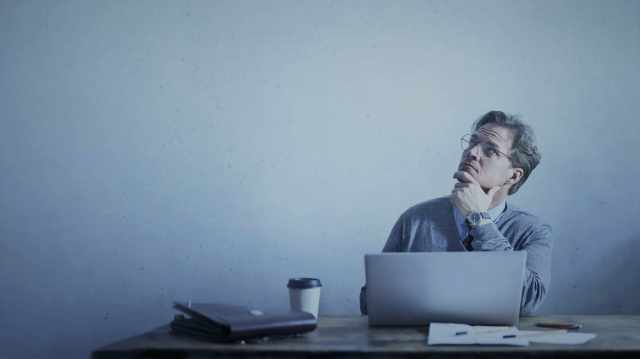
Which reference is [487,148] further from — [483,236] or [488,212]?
[483,236]

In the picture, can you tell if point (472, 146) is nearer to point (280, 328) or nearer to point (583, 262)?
point (583, 262)

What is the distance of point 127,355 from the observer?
1.09 meters

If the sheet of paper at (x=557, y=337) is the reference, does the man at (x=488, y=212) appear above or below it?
above

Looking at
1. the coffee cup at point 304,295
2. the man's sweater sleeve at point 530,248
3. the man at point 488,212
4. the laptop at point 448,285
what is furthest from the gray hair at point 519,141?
the coffee cup at point 304,295

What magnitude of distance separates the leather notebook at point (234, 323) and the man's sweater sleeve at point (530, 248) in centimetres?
72

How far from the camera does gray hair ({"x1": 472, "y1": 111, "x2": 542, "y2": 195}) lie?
2248 mm

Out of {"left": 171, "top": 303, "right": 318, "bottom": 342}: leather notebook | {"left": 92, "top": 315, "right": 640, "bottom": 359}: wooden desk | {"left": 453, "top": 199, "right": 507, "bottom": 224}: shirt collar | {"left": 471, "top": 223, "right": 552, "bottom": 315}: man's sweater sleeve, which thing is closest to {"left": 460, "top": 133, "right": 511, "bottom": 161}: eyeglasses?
{"left": 453, "top": 199, "right": 507, "bottom": 224}: shirt collar

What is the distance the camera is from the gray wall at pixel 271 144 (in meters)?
2.32

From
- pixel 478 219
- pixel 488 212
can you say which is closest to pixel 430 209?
pixel 488 212

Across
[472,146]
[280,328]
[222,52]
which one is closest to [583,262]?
[472,146]

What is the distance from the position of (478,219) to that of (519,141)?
57 centimetres

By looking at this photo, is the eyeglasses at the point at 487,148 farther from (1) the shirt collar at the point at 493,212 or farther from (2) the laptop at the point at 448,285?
(2) the laptop at the point at 448,285

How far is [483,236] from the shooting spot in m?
1.80

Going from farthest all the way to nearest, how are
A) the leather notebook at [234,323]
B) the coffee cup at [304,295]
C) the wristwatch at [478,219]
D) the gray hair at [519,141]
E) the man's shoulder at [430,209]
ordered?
the gray hair at [519,141]
the man's shoulder at [430,209]
the wristwatch at [478,219]
the coffee cup at [304,295]
the leather notebook at [234,323]
